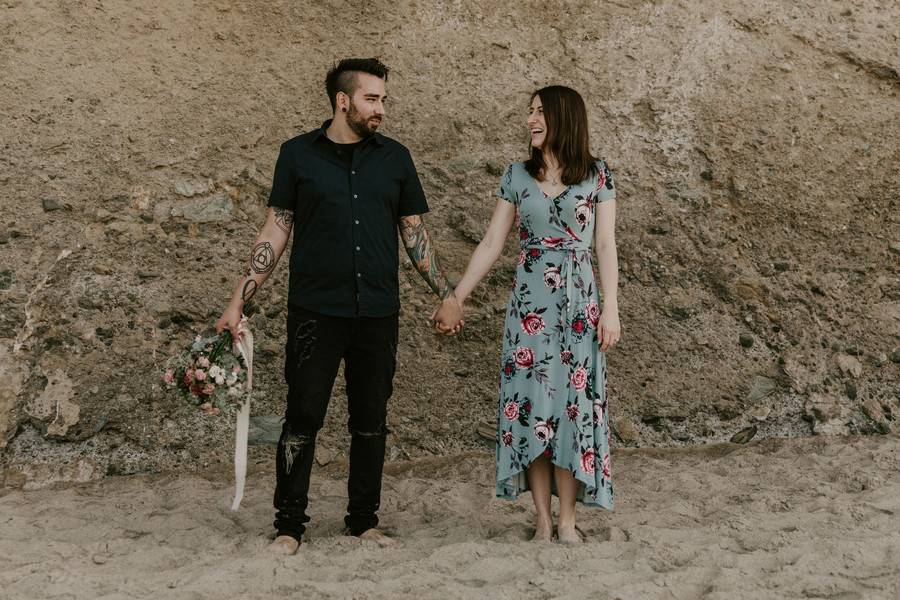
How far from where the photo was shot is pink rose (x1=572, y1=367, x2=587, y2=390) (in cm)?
356

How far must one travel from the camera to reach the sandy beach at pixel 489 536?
3.16 meters

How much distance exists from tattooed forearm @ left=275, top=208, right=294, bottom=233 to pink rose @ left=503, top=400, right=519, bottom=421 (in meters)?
1.13

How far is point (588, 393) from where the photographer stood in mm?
3574

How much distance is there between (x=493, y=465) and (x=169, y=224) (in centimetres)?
226

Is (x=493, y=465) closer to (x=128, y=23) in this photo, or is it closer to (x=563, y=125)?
(x=563, y=125)

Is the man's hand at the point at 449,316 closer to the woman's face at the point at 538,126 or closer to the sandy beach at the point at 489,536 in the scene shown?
the woman's face at the point at 538,126

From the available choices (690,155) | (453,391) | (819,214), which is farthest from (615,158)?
(453,391)

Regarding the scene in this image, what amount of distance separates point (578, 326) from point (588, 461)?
1.71 feet

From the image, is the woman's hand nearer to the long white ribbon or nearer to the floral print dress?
the floral print dress

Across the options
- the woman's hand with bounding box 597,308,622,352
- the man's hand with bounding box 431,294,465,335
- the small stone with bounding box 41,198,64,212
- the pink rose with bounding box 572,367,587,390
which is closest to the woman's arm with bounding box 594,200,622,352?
the woman's hand with bounding box 597,308,622,352

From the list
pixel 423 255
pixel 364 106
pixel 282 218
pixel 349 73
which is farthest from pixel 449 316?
pixel 349 73

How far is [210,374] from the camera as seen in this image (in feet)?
11.6

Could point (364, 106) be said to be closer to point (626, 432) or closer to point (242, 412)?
point (242, 412)

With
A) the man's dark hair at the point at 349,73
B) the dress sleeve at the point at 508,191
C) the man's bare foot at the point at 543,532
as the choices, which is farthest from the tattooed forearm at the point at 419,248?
the man's bare foot at the point at 543,532
